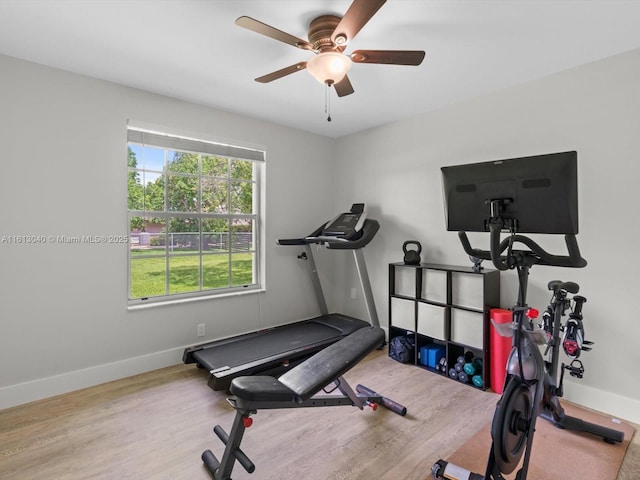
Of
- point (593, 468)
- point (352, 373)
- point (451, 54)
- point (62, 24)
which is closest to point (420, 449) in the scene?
point (593, 468)

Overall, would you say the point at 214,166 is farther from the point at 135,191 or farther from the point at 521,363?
the point at 521,363

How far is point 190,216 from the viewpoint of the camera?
333 centimetres

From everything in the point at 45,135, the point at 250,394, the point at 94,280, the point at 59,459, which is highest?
the point at 45,135

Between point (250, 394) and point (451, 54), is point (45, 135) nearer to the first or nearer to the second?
point (250, 394)

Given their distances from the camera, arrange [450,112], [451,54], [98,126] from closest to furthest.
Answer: [451,54], [98,126], [450,112]

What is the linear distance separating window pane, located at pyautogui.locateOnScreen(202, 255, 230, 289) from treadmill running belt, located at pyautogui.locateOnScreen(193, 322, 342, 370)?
0.70m

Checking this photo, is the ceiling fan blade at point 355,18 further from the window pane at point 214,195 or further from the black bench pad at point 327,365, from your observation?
the window pane at point 214,195

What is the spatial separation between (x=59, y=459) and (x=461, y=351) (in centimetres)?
296

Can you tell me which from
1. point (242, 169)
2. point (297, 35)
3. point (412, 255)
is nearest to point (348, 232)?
point (412, 255)

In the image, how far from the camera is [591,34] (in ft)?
6.77

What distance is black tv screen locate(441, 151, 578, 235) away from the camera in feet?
4.81

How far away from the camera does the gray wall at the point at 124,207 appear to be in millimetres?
2332

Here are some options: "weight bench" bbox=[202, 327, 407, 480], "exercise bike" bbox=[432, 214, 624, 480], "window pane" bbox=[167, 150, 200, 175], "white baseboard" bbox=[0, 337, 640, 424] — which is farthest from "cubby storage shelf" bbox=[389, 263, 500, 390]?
"window pane" bbox=[167, 150, 200, 175]

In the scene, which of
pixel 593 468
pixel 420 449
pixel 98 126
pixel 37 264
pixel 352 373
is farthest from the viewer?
pixel 352 373
